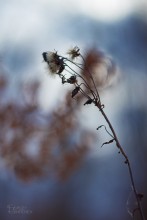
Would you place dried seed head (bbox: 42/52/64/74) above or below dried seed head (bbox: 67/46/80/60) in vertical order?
below

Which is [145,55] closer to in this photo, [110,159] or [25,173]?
[110,159]

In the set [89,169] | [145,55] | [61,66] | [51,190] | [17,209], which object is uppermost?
[145,55]

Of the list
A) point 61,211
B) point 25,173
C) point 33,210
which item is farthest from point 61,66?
point 61,211

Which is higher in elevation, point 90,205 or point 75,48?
point 90,205

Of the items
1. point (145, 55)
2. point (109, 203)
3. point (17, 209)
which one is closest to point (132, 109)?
point (145, 55)

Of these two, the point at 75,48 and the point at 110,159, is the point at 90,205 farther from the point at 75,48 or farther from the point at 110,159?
the point at 75,48

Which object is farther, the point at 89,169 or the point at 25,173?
the point at 89,169

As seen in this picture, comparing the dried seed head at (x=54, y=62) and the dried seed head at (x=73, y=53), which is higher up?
the dried seed head at (x=73, y=53)

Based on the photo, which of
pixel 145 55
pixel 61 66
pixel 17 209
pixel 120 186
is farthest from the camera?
pixel 145 55

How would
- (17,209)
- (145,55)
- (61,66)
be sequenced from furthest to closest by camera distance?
(145,55) < (17,209) < (61,66)
